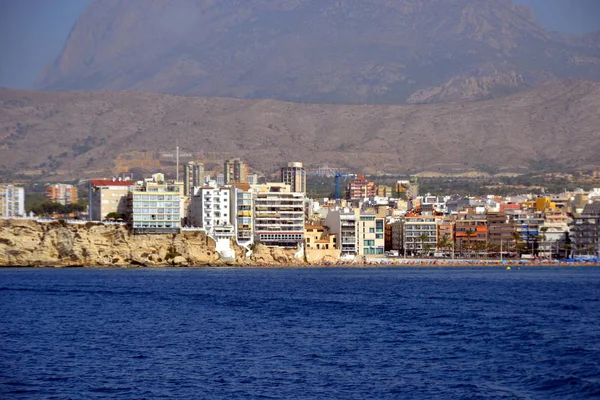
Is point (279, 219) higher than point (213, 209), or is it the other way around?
point (213, 209)

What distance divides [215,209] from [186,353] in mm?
74527

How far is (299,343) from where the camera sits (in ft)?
125

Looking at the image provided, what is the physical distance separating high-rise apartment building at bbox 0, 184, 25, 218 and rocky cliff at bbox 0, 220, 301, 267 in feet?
123

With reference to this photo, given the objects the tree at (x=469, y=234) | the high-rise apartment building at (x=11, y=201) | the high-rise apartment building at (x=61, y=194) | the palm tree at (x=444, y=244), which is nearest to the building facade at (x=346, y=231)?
the palm tree at (x=444, y=244)

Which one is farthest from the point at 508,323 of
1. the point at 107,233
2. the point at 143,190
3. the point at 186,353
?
the point at 143,190

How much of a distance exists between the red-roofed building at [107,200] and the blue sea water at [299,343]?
49.5m

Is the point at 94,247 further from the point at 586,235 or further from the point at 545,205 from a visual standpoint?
the point at 545,205

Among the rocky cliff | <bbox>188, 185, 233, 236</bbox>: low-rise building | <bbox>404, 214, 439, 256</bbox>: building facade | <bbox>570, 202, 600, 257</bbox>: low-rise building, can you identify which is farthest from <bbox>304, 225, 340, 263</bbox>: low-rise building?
<bbox>570, 202, 600, 257</bbox>: low-rise building

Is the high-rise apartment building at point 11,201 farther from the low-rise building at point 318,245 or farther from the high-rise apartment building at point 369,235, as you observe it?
the high-rise apartment building at point 369,235

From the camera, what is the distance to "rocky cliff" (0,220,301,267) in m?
99.8

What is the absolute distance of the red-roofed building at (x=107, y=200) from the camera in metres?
115

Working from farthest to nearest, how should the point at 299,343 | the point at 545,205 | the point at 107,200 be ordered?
the point at 545,205 < the point at 107,200 < the point at 299,343

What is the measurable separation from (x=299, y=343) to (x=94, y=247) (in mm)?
66386

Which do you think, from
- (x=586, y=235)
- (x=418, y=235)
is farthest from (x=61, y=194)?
(x=586, y=235)
